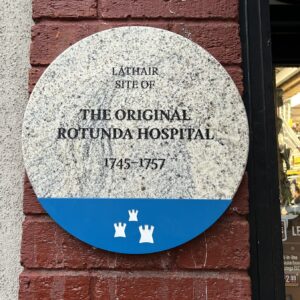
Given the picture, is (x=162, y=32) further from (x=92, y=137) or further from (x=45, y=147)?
(x=45, y=147)

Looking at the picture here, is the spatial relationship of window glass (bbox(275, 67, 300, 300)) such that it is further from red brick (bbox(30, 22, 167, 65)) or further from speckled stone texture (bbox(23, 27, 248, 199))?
red brick (bbox(30, 22, 167, 65))

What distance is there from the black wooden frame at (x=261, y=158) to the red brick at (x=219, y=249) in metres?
0.10

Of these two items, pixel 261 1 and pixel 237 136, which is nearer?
pixel 237 136

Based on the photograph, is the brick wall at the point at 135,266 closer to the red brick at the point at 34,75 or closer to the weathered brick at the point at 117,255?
the weathered brick at the point at 117,255

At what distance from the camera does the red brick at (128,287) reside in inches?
56.7

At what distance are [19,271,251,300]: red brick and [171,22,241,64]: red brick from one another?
751 millimetres

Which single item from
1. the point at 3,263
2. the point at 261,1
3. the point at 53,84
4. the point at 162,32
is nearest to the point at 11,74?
the point at 53,84

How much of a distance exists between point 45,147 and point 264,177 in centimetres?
76

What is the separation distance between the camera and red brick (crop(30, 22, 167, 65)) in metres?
1.59

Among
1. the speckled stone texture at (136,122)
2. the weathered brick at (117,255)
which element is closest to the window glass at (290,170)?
the speckled stone texture at (136,122)

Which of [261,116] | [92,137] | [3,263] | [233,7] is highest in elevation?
[233,7]

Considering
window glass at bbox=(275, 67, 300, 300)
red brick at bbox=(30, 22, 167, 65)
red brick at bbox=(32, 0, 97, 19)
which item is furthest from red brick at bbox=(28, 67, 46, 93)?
window glass at bbox=(275, 67, 300, 300)

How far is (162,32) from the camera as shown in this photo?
1.58 metres

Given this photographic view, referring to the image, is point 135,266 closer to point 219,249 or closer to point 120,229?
point 120,229
